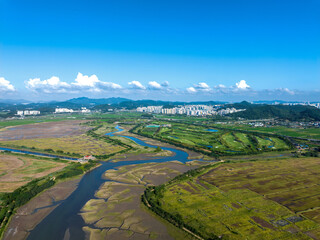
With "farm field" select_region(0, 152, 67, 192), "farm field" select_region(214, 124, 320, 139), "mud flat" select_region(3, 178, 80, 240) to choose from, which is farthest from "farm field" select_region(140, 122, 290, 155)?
"mud flat" select_region(3, 178, 80, 240)

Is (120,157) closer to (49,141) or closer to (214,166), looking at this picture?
(214,166)

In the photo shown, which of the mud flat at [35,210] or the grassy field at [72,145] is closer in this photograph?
the mud flat at [35,210]

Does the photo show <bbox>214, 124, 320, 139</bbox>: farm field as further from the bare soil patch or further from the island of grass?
the bare soil patch

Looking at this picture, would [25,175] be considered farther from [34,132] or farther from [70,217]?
[34,132]

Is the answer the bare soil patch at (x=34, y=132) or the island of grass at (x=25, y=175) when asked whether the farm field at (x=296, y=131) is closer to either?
the island of grass at (x=25, y=175)

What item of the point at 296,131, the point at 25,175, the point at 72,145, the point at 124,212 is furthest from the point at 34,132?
the point at 296,131

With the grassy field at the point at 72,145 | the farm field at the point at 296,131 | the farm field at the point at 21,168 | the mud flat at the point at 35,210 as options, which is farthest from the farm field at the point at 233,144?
the mud flat at the point at 35,210

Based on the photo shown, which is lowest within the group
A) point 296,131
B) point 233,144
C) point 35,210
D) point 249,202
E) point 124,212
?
point 35,210
